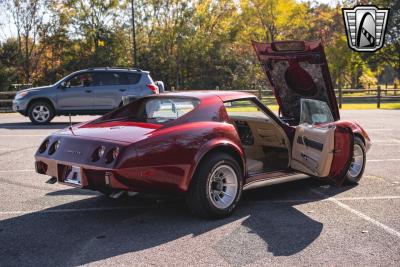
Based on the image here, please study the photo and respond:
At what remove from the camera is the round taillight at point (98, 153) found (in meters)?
4.83

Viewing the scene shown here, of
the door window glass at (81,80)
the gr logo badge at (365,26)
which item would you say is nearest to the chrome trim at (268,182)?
the door window glass at (81,80)

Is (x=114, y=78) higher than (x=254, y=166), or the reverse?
(x=114, y=78)

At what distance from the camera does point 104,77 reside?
15.9 metres

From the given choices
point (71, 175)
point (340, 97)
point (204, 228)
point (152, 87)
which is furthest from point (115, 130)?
point (340, 97)

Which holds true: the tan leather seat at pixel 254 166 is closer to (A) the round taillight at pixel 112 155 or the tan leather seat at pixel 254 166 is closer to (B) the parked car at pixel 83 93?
(A) the round taillight at pixel 112 155

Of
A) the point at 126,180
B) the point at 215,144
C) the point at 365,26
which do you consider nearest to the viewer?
the point at 126,180

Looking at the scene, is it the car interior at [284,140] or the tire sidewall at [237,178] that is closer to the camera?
the tire sidewall at [237,178]

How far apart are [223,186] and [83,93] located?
1104 centimetres

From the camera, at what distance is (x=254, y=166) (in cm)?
636

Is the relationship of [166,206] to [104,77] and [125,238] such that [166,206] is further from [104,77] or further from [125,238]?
[104,77]

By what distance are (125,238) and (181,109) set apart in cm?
164

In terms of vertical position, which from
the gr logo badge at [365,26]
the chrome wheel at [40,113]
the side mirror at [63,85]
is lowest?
the chrome wheel at [40,113]

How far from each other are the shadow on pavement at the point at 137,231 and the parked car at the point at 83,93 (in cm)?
979

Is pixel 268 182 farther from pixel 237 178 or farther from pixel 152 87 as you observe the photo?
pixel 152 87
